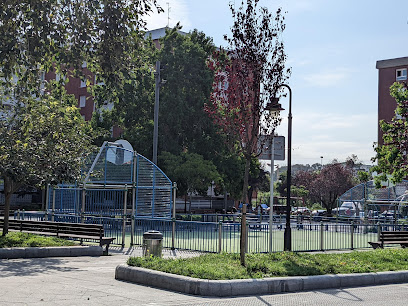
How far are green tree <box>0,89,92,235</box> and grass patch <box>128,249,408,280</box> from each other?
6483 millimetres

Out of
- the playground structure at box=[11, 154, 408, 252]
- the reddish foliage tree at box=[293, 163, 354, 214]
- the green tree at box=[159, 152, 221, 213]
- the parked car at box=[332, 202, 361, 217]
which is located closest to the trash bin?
the playground structure at box=[11, 154, 408, 252]

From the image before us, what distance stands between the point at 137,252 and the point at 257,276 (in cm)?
796

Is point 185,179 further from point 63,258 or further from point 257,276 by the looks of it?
point 257,276

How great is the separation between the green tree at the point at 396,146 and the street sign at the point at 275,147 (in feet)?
37.2

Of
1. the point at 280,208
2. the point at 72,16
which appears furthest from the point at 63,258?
the point at 280,208

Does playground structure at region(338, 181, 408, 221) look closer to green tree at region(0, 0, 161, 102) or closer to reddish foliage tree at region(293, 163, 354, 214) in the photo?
reddish foliage tree at region(293, 163, 354, 214)

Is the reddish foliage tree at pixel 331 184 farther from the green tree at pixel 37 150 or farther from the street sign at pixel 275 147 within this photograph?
the street sign at pixel 275 147

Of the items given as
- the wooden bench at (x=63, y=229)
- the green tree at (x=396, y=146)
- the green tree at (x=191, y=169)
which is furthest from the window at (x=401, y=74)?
the wooden bench at (x=63, y=229)

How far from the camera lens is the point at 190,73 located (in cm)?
4072

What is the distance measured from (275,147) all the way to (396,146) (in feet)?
44.1

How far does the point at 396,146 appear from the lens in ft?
88.5

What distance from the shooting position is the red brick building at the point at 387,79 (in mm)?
59516

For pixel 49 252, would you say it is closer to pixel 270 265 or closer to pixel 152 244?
pixel 152 244

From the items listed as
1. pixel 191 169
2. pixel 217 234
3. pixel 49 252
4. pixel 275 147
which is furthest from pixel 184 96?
pixel 49 252
